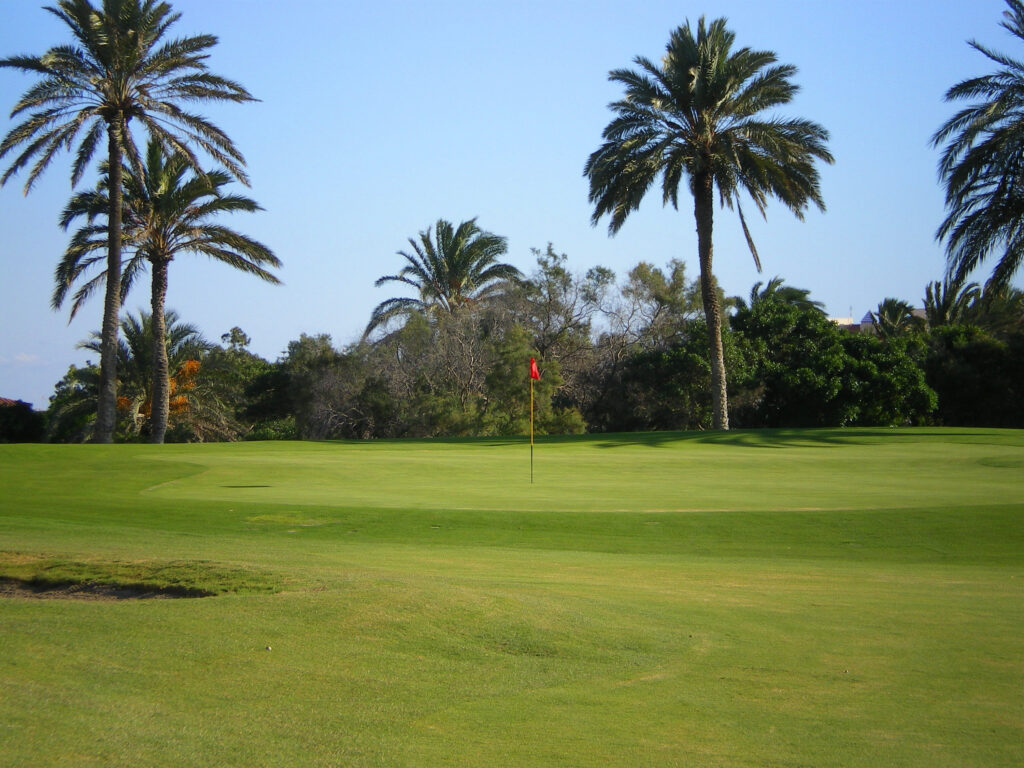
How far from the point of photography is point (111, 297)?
1262 inches

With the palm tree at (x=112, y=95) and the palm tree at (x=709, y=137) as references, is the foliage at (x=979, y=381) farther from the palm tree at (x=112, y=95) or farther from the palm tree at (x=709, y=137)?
the palm tree at (x=112, y=95)

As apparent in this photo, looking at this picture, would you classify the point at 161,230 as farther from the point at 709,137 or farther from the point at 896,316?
the point at 896,316

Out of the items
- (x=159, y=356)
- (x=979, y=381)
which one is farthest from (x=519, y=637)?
(x=979, y=381)

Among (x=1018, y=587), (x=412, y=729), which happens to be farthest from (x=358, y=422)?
(x=412, y=729)

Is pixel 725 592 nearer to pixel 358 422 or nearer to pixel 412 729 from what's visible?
pixel 412 729

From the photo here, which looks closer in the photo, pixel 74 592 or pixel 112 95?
pixel 74 592

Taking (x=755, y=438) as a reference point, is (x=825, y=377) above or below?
above

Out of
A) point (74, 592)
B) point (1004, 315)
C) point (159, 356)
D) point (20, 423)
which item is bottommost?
point (74, 592)

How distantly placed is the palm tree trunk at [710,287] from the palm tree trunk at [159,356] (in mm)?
21281

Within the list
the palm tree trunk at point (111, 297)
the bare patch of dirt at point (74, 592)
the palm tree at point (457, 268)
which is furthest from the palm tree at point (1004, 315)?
the bare patch of dirt at point (74, 592)

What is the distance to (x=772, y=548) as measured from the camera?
13031 mm

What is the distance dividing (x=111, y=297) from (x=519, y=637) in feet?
97.2

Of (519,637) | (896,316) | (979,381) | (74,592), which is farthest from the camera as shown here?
(896,316)

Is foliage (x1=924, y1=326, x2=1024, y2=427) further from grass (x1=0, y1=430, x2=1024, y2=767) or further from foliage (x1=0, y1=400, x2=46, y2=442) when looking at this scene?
foliage (x1=0, y1=400, x2=46, y2=442)
